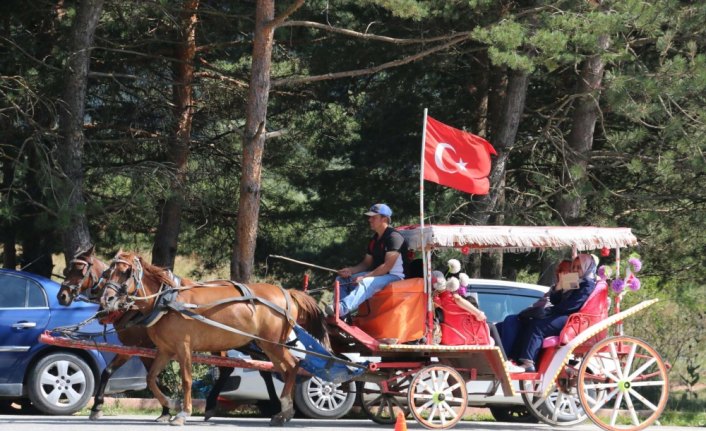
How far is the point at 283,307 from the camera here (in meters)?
12.1

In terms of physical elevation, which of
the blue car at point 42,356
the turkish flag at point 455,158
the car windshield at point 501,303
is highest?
the turkish flag at point 455,158

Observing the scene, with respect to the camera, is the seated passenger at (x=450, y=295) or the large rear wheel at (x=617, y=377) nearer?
the seated passenger at (x=450, y=295)

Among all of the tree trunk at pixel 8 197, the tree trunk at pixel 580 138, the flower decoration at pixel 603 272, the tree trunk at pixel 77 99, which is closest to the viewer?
the flower decoration at pixel 603 272

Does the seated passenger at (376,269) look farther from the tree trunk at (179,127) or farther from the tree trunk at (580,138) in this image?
the tree trunk at (179,127)

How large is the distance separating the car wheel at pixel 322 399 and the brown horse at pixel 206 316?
1.11m

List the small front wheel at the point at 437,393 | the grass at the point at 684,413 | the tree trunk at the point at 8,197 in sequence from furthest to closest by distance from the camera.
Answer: the tree trunk at the point at 8,197
the grass at the point at 684,413
the small front wheel at the point at 437,393

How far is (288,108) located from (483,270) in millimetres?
4755

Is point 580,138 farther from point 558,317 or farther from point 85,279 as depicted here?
point 85,279

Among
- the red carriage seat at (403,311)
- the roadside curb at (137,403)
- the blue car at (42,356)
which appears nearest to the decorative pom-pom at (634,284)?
the red carriage seat at (403,311)

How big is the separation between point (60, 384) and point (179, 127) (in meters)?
7.22

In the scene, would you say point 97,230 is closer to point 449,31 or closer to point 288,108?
point 288,108

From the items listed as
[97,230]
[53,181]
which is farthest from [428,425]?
[97,230]

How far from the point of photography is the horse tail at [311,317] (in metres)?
12.2

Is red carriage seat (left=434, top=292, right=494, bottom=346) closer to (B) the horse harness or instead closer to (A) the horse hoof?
(A) the horse hoof
